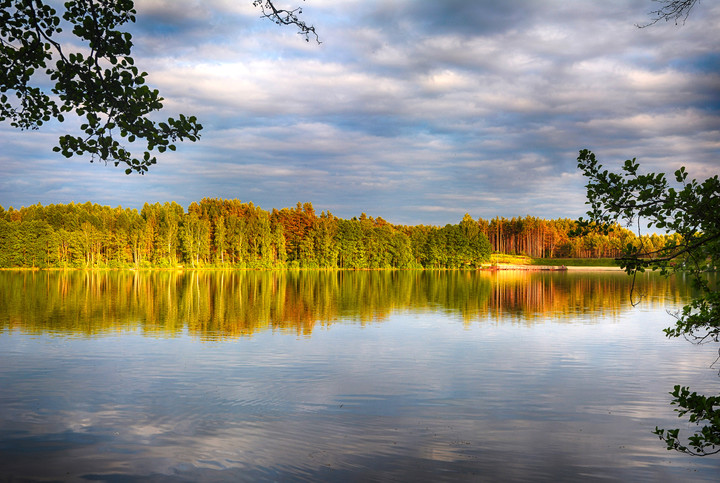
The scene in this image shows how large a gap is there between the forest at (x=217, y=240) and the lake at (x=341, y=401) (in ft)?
323

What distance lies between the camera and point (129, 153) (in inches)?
383

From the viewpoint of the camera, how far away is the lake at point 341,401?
9.91 meters

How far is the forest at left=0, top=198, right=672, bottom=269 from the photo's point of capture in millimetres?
116875

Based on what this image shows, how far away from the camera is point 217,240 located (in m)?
130

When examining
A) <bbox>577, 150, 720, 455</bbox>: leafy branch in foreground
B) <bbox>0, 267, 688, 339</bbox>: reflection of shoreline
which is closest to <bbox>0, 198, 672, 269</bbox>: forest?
<bbox>0, 267, 688, 339</bbox>: reflection of shoreline

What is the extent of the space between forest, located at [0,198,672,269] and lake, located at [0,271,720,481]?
98.5 metres

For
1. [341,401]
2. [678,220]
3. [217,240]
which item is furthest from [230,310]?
[217,240]

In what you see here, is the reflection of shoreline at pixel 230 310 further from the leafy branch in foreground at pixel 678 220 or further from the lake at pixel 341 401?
the leafy branch in foreground at pixel 678 220

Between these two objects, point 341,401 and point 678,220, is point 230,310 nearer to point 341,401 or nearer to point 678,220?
point 341,401

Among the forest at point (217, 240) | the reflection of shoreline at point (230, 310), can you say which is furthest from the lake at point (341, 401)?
the forest at point (217, 240)

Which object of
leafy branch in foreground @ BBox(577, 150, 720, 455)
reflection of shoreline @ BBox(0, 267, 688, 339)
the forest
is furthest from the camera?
the forest

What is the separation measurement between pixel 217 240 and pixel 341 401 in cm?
12033

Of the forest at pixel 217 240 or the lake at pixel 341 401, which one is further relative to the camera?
the forest at pixel 217 240

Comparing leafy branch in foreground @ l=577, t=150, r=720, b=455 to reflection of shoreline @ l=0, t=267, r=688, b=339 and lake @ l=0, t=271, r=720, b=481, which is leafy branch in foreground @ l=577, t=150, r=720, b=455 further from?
reflection of shoreline @ l=0, t=267, r=688, b=339
